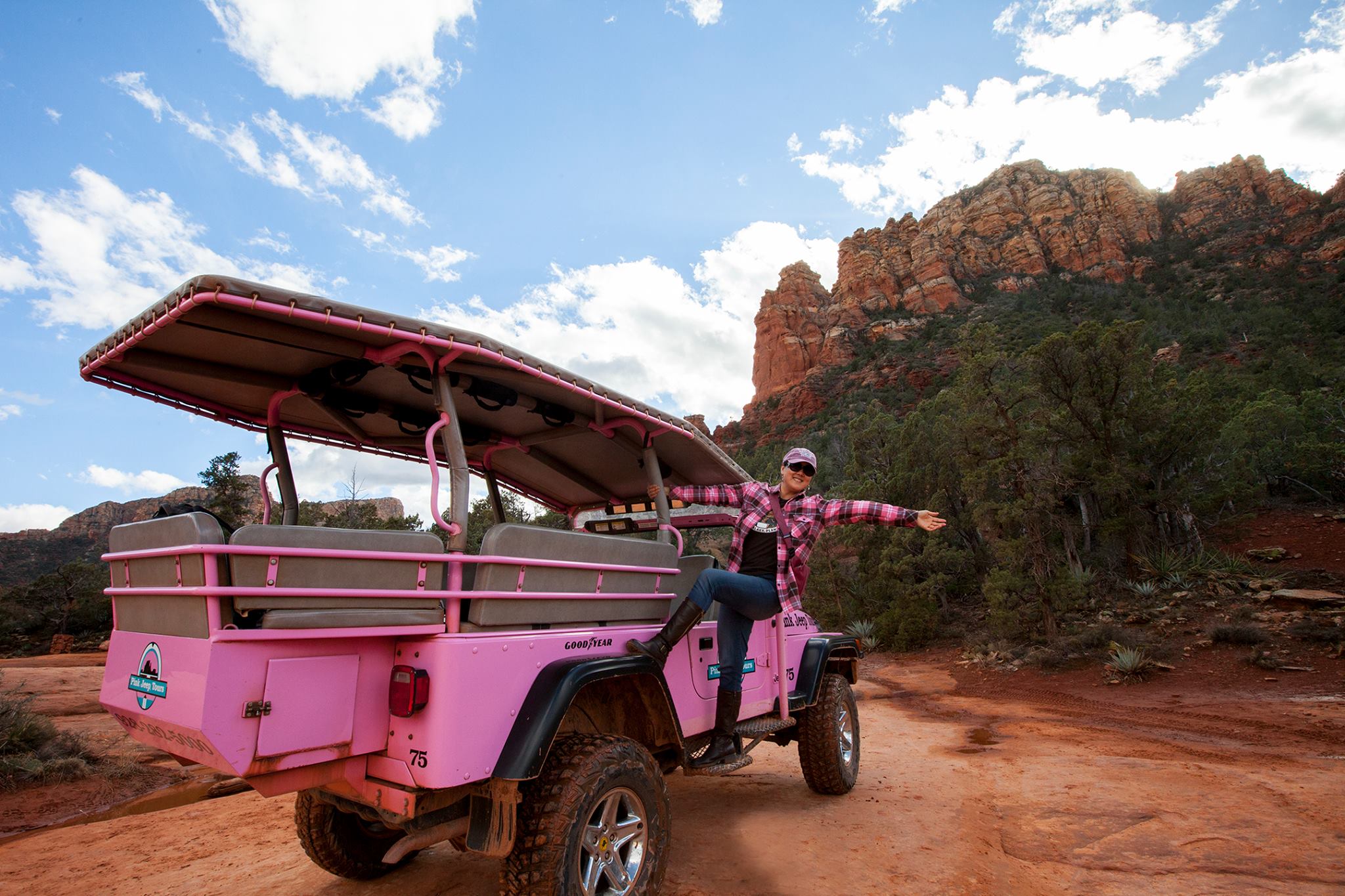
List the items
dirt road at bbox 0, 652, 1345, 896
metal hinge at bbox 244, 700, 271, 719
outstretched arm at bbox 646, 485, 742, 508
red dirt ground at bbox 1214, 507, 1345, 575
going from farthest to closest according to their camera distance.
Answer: red dirt ground at bbox 1214, 507, 1345, 575
outstretched arm at bbox 646, 485, 742, 508
dirt road at bbox 0, 652, 1345, 896
metal hinge at bbox 244, 700, 271, 719

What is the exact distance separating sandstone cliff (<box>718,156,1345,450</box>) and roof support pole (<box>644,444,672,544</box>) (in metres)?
52.9

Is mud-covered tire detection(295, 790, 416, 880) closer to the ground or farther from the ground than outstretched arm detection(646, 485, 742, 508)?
closer to the ground

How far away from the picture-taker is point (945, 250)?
73062 mm

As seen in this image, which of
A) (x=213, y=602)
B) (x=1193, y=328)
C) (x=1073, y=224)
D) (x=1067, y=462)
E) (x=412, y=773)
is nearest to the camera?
(x=213, y=602)

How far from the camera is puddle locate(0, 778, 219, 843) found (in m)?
6.06

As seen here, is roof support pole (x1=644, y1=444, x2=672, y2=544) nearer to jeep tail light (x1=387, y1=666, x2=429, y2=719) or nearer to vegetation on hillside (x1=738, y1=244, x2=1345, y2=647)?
jeep tail light (x1=387, y1=666, x2=429, y2=719)

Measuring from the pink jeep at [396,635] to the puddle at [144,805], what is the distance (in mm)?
4524

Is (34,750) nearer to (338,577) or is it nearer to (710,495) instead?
(338,577)

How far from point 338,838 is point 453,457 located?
2.24 meters

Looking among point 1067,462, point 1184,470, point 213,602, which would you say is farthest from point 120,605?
point 1184,470

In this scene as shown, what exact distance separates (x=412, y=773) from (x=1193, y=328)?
47.3m

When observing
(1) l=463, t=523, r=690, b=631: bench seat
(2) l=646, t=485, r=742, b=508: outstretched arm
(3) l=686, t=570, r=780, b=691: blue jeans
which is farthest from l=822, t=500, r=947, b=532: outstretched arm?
(1) l=463, t=523, r=690, b=631: bench seat

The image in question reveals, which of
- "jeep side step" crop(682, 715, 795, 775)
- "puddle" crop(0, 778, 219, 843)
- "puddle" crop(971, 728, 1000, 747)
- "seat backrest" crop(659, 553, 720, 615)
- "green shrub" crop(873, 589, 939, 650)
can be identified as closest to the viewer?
"jeep side step" crop(682, 715, 795, 775)

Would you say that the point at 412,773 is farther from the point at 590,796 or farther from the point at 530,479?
the point at 530,479
